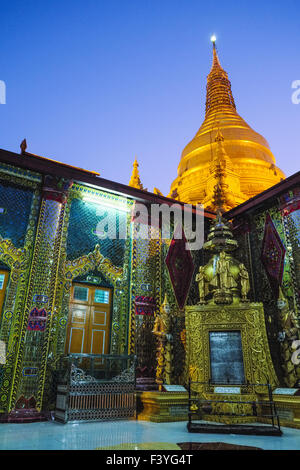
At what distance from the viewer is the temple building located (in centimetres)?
643

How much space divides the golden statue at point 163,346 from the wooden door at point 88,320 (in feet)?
4.00

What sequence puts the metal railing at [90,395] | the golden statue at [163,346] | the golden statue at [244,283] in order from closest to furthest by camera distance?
the metal railing at [90,395]
the golden statue at [163,346]
the golden statue at [244,283]

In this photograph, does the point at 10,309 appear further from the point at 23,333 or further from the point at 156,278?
the point at 156,278

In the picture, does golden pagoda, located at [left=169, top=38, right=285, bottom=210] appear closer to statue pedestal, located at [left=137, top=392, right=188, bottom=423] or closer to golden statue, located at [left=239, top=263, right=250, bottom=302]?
golden statue, located at [left=239, top=263, right=250, bottom=302]

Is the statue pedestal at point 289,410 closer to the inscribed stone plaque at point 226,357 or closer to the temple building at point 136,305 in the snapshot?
the temple building at point 136,305

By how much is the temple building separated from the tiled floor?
0.43 metres

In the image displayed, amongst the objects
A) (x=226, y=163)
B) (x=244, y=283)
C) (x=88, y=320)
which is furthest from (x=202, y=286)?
(x=226, y=163)

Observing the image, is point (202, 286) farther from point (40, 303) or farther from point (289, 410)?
point (40, 303)

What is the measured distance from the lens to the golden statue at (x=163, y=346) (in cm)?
751

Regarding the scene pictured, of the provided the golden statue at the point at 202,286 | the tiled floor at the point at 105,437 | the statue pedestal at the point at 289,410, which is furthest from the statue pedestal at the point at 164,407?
the golden statue at the point at 202,286

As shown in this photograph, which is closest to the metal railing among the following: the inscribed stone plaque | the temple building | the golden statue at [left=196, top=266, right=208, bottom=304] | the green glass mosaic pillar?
the temple building

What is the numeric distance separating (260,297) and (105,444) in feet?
19.2

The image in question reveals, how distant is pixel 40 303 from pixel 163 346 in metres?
2.87
